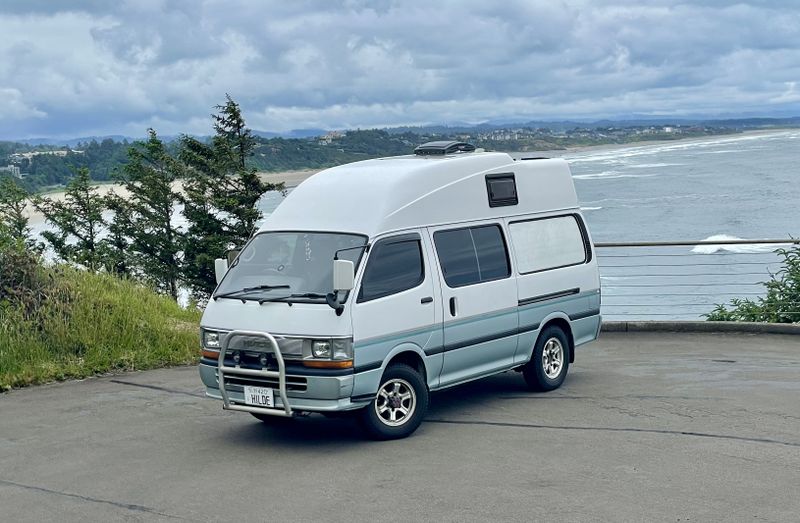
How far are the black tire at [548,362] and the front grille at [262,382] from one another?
121 inches

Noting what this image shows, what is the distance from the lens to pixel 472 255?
380 inches

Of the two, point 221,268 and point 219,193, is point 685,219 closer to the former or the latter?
point 219,193

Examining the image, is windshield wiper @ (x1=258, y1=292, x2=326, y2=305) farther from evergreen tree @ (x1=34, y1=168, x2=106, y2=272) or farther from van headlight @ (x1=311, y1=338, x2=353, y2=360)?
evergreen tree @ (x1=34, y1=168, x2=106, y2=272)

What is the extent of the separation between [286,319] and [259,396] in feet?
2.21

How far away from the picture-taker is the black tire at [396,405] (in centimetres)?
851

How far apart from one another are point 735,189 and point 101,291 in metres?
64.1

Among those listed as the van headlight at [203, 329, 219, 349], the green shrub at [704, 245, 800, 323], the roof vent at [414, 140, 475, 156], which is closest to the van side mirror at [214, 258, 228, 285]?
the van headlight at [203, 329, 219, 349]

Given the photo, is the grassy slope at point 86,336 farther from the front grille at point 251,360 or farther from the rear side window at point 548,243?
the rear side window at point 548,243

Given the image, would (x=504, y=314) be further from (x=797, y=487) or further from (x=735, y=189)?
(x=735, y=189)

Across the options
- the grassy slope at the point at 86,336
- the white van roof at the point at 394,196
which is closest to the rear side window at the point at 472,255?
the white van roof at the point at 394,196

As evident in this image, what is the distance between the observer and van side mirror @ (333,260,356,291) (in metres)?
7.95

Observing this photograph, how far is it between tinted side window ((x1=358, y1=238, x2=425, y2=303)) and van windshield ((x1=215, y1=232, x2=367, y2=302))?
0.52ft

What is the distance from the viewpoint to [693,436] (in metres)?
8.50

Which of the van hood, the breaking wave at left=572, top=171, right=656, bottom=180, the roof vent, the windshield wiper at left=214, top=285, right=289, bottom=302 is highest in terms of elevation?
the breaking wave at left=572, top=171, right=656, bottom=180
